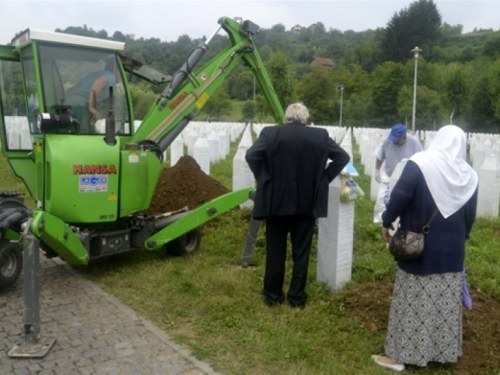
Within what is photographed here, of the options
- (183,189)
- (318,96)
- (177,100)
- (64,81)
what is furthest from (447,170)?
(318,96)

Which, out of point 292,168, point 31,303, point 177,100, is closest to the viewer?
point 31,303

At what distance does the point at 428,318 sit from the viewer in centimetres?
392

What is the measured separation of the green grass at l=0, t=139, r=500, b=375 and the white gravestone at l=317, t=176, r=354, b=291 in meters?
0.14

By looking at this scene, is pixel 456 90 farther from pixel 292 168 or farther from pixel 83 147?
pixel 83 147

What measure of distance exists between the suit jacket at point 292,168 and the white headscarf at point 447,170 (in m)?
1.25

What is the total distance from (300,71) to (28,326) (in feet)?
300

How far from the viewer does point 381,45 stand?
279ft

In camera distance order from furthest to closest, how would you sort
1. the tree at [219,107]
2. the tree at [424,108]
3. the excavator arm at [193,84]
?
the tree at [219,107]
the tree at [424,108]
the excavator arm at [193,84]

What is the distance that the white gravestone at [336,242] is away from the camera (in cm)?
540

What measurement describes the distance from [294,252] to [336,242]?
513mm

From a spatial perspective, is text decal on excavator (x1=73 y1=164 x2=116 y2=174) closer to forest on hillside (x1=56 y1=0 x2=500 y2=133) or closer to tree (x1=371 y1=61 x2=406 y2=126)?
forest on hillside (x1=56 y1=0 x2=500 y2=133)

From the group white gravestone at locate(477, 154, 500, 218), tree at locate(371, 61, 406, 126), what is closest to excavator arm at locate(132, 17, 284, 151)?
white gravestone at locate(477, 154, 500, 218)

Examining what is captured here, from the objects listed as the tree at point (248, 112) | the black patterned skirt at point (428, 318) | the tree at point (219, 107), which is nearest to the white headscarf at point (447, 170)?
the black patterned skirt at point (428, 318)

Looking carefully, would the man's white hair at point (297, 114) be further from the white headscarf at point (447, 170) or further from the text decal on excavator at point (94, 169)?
the text decal on excavator at point (94, 169)
